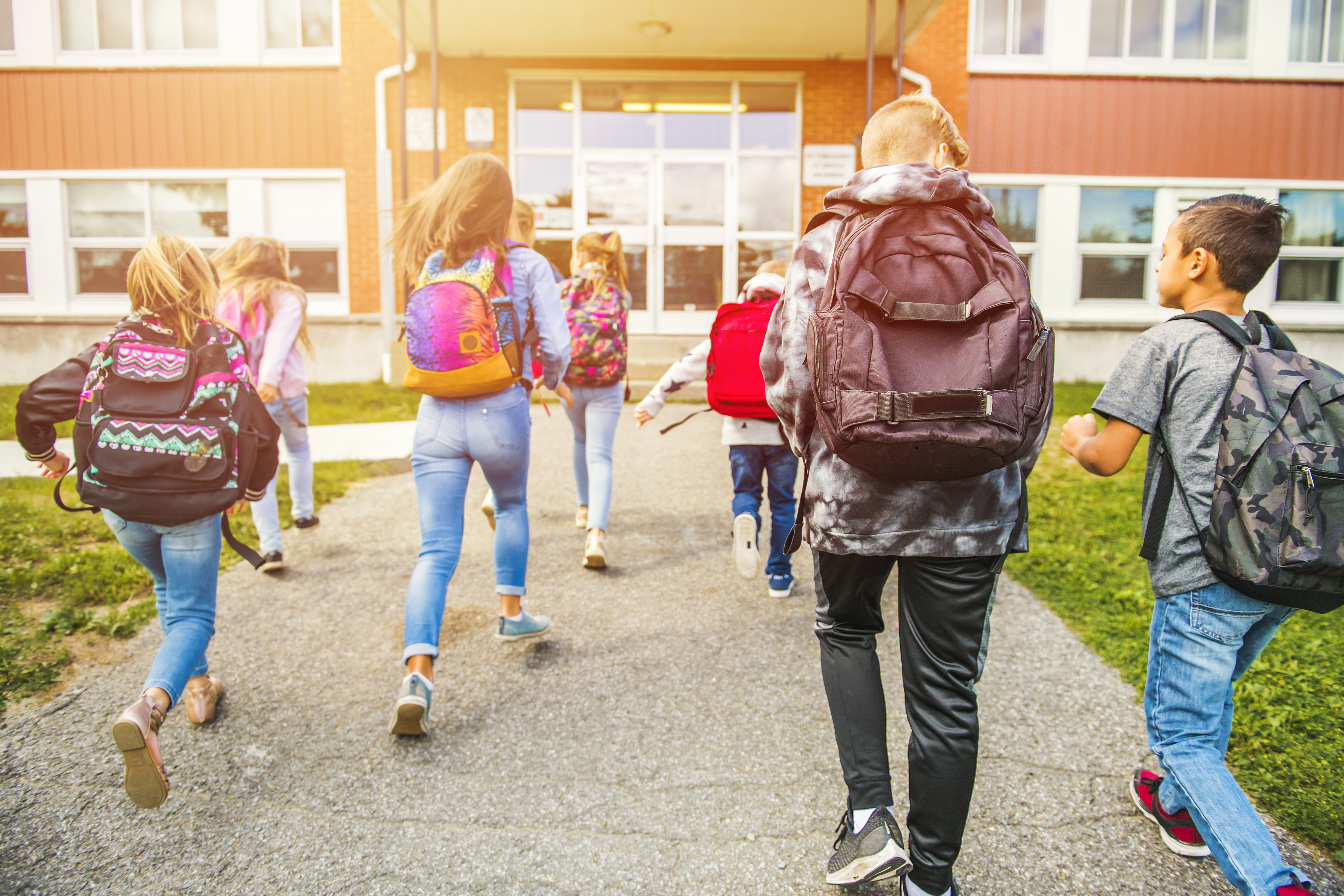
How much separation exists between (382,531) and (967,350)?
4.41 m

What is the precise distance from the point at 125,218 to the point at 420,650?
14387 millimetres

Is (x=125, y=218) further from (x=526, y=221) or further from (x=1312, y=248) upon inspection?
(x=1312, y=248)

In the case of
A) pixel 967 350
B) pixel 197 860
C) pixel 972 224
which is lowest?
pixel 197 860

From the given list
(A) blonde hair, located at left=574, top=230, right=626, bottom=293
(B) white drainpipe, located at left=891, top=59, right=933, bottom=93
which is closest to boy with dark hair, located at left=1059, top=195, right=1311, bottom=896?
(A) blonde hair, located at left=574, top=230, right=626, bottom=293

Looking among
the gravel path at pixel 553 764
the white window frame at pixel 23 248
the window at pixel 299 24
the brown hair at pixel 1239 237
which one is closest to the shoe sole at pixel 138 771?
the gravel path at pixel 553 764

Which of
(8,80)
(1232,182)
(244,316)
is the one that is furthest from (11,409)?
(1232,182)

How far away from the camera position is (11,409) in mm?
9758

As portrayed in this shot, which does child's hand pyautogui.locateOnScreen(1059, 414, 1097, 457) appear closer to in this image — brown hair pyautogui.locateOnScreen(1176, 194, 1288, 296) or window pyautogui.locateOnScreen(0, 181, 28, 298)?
brown hair pyautogui.locateOnScreen(1176, 194, 1288, 296)

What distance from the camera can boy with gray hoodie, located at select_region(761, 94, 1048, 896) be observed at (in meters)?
1.81

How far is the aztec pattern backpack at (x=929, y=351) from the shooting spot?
65.6 inches

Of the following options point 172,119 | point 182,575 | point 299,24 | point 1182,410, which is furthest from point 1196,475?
point 172,119

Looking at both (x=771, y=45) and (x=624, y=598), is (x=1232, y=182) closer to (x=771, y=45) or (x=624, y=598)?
(x=771, y=45)

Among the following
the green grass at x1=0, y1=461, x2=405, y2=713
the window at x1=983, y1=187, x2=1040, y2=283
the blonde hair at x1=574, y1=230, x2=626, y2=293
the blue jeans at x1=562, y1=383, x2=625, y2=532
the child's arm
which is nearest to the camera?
the child's arm

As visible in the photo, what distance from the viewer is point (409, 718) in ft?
8.79
